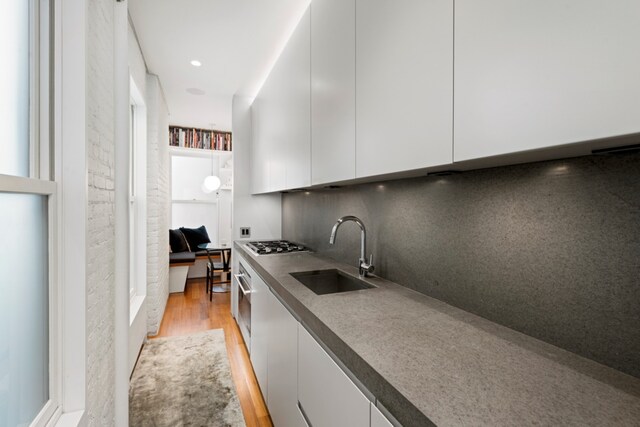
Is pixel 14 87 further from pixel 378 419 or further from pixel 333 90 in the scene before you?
pixel 378 419

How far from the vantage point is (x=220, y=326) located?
3447 mm

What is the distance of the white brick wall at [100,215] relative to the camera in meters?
1.20

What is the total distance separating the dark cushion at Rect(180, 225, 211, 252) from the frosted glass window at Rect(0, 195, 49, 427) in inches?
191

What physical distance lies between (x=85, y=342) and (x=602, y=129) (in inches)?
65.3

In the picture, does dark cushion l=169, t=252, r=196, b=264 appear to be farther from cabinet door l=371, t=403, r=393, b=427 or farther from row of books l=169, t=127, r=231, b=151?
cabinet door l=371, t=403, r=393, b=427

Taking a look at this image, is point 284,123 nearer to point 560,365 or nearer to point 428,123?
point 428,123

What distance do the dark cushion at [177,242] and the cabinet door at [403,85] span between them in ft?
15.9

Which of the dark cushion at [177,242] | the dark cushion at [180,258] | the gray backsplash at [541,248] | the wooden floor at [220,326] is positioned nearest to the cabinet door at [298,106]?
the gray backsplash at [541,248]

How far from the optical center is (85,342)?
1098mm

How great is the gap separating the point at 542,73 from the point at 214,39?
8.55 feet

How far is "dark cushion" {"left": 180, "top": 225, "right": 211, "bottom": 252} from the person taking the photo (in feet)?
18.4

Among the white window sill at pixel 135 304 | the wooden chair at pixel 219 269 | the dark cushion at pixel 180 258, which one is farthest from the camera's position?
the dark cushion at pixel 180 258

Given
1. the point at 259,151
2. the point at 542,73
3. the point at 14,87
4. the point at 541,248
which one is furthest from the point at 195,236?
the point at 542,73

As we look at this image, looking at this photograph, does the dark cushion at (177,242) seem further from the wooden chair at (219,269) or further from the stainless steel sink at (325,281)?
the stainless steel sink at (325,281)
